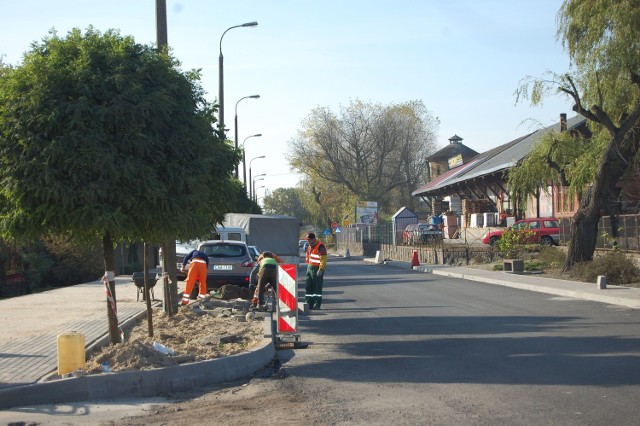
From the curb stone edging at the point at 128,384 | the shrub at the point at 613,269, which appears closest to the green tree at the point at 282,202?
the shrub at the point at 613,269

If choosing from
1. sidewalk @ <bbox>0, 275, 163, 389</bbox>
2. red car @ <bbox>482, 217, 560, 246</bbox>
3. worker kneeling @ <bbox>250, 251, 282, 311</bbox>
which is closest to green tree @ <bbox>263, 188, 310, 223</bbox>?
red car @ <bbox>482, 217, 560, 246</bbox>

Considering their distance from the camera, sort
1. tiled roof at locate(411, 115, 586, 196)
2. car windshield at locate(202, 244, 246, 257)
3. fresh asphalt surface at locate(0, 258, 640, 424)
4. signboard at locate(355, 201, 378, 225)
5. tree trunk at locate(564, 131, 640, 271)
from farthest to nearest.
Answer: signboard at locate(355, 201, 378, 225) < tiled roof at locate(411, 115, 586, 196) < tree trunk at locate(564, 131, 640, 271) < car windshield at locate(202, 244, 246, 257) < fresh asphalt surface at locate(0, 258, 640, 424)

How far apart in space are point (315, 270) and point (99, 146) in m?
9.12

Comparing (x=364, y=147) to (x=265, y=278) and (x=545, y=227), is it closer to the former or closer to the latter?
(x=545, y=227)

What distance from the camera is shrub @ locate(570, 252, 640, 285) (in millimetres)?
23891

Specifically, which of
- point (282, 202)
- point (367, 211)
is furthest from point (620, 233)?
point (282, 202)

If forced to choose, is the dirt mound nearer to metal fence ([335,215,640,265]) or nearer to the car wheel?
metal fence ([335,215,640,265])

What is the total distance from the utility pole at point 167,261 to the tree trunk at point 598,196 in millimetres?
15040

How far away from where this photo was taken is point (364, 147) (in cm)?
8238

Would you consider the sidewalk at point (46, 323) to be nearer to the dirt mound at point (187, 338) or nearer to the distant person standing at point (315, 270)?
the dirt mound at point (187, 338)

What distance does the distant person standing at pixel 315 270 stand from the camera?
19.2m

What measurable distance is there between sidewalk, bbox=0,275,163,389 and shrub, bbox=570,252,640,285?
42.7 ft

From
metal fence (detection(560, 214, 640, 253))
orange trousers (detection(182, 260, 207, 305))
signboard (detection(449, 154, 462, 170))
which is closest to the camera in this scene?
orange trousers (detection(182, 260, 207, 305))

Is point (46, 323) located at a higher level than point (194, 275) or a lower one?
lower
